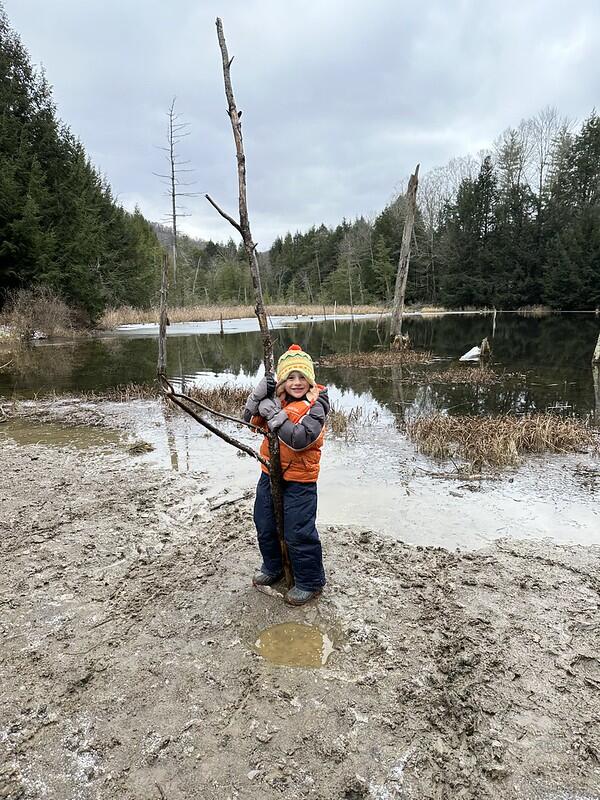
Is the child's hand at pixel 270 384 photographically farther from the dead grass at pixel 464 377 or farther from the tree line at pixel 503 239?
the tree line at pixel 503 239

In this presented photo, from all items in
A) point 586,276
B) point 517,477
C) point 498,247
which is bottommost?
point 517,477

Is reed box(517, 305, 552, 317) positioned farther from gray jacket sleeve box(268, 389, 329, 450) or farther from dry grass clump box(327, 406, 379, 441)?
gray jacket sleeve box(268, 389, 329, 450)

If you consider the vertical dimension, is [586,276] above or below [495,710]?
above

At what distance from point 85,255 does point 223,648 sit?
104ft

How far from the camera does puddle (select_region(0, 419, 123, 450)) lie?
753 centimetres

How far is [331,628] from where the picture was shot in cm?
301

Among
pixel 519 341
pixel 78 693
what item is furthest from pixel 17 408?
pixel 519 341

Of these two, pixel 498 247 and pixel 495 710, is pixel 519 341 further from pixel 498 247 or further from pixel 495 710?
pixel 498 247

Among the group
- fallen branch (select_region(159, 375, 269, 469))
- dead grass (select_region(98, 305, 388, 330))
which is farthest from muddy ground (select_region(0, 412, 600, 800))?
dead grass (select_region(98, 305, 388, 330))

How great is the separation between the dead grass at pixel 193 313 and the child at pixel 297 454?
31510mm

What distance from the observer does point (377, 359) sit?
17266 millimetres

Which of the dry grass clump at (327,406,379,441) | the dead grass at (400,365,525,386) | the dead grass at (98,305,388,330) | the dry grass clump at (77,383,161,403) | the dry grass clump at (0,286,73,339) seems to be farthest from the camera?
the dead grass at (98,305,388,330)

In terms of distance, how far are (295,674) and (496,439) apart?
5.26 metres

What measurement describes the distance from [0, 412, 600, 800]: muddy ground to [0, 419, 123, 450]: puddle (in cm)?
336
